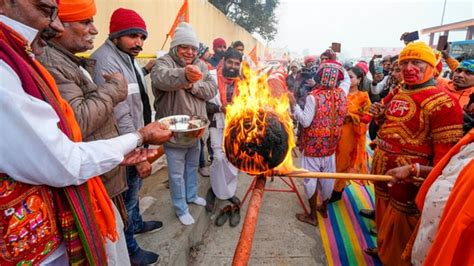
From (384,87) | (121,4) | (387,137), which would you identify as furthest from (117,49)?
(384,87)

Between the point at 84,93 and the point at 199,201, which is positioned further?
the point at 199,201

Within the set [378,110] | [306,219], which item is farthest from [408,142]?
[306,219]

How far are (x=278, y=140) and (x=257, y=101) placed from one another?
59 cm

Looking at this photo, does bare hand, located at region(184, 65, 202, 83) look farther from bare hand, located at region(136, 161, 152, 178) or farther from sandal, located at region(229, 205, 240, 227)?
sandal, located at region(229, 205, 240, 227)

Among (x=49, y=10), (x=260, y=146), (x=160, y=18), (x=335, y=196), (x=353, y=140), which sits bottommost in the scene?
(x=335, y=196)

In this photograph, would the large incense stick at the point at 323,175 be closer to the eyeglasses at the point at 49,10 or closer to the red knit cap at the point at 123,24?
the eyeglasses at the point at 49,10

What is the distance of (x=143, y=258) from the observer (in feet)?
8.72

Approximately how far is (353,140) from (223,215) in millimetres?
2521

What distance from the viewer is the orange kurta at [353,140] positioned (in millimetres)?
4418

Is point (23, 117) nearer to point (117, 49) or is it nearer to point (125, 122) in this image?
point (125, 122)

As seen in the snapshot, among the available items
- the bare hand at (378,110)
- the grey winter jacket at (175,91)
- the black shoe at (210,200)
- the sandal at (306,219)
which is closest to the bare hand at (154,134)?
the grey winter jacket at (175,91)

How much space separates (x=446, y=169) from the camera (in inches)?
69.1

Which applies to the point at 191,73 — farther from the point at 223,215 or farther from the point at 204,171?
the point at 204,171

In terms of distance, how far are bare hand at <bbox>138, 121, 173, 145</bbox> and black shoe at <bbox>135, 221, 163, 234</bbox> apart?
1.88 m
